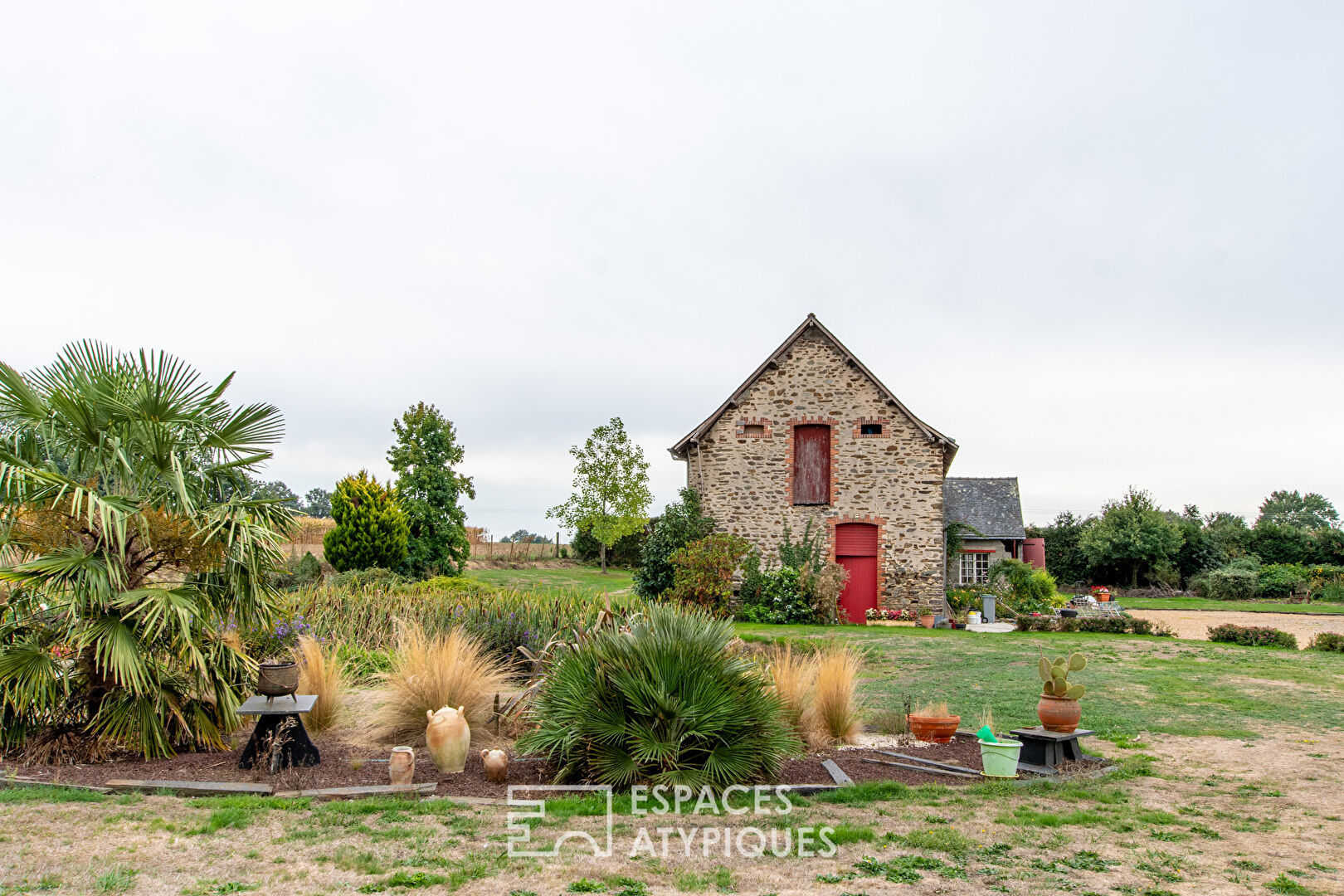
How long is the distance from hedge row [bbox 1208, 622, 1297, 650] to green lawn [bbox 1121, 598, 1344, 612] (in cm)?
1136

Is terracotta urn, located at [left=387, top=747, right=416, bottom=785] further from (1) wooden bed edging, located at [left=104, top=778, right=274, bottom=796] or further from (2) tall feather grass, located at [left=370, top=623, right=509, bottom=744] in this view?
(2) tall feather grass, located at [left=370, top=623, right=509, bottom=744]

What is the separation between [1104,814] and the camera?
19.7 ft

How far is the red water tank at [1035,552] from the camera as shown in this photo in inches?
1351

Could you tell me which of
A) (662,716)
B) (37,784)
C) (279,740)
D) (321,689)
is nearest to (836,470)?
(321,689)

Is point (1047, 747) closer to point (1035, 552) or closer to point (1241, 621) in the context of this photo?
point (1241, 621)

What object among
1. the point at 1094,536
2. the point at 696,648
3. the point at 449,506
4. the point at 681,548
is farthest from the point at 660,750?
the point at 1094,536

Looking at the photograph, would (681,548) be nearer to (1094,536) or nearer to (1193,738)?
(1193,738)

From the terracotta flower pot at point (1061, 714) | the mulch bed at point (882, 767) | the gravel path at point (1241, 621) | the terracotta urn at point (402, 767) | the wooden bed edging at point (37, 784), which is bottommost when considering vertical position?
the gravel path at point (1241, 621)

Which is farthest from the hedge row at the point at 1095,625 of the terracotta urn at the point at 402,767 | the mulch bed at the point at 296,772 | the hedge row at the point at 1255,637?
the terracotta urn at the point at 402,767

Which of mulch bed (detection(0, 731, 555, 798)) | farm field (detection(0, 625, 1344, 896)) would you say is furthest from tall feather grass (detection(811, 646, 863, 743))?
mulch bed (detection(0, 731, 555, 798))

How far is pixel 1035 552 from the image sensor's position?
3450 cm

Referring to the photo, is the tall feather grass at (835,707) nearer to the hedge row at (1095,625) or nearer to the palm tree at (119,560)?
the palm tree at (119,560)

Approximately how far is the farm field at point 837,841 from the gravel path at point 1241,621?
14631 millimetres

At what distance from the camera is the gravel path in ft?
68.6
